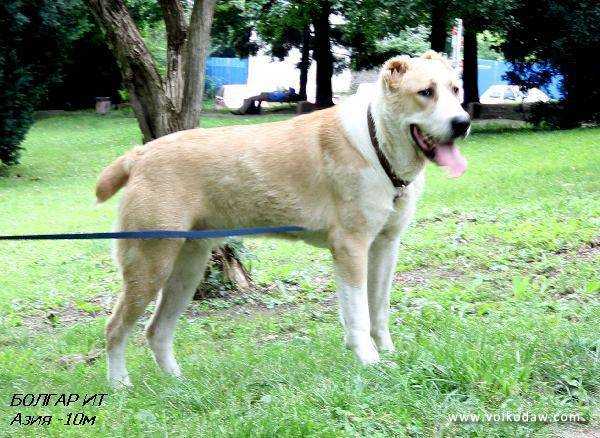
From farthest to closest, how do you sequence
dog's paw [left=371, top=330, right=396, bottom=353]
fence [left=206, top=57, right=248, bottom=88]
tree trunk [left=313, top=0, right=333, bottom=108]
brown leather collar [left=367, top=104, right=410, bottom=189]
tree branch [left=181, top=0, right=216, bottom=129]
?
fence [left=206, top=57, right=248, bottom=88], tree trunk [left=313, top=0, right=333, bottom=108], tree branch [left=181, top=0, right=216, bottom=129], dog's paw [left=371, top=330, right=396, bottom=353], brown leather collar [left=367, top=104, right=410, bottom=189]

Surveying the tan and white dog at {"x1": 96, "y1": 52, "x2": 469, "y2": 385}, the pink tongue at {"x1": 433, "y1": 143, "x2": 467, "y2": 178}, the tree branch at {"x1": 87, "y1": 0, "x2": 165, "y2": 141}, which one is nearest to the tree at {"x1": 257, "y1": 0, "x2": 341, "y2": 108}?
the tree branch at {"x1": 87, "y1": 0, "x2": 165, "y2": 141}

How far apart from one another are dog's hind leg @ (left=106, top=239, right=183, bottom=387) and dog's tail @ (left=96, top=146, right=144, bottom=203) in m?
0.39

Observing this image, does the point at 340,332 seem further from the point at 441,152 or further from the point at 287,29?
the point at 287,29

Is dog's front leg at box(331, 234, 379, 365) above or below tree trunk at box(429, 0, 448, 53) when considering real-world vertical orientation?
below

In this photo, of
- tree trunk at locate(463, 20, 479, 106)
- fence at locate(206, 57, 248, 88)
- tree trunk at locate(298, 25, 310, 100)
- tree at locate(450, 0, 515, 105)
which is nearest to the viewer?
tree at locate(450, 0, 515, 105)

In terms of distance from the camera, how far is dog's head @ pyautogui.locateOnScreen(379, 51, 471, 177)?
17.8 ft

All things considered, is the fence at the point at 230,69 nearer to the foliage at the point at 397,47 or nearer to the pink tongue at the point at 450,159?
the foliage at the point at 397,47

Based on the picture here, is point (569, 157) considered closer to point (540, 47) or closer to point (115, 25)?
point (540, 47)

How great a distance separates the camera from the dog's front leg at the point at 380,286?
6.03 metres

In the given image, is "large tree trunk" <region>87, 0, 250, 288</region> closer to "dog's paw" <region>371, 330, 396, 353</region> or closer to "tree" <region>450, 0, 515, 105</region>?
"dog's paw" <region>371, 330, 396, 353</region>

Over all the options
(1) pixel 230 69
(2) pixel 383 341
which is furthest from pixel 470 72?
(2) pixel 383 341

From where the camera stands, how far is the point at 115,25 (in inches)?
304

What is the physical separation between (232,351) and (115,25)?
3208 mm

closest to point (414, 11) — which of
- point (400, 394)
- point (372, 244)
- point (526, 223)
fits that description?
point (526, 223)
